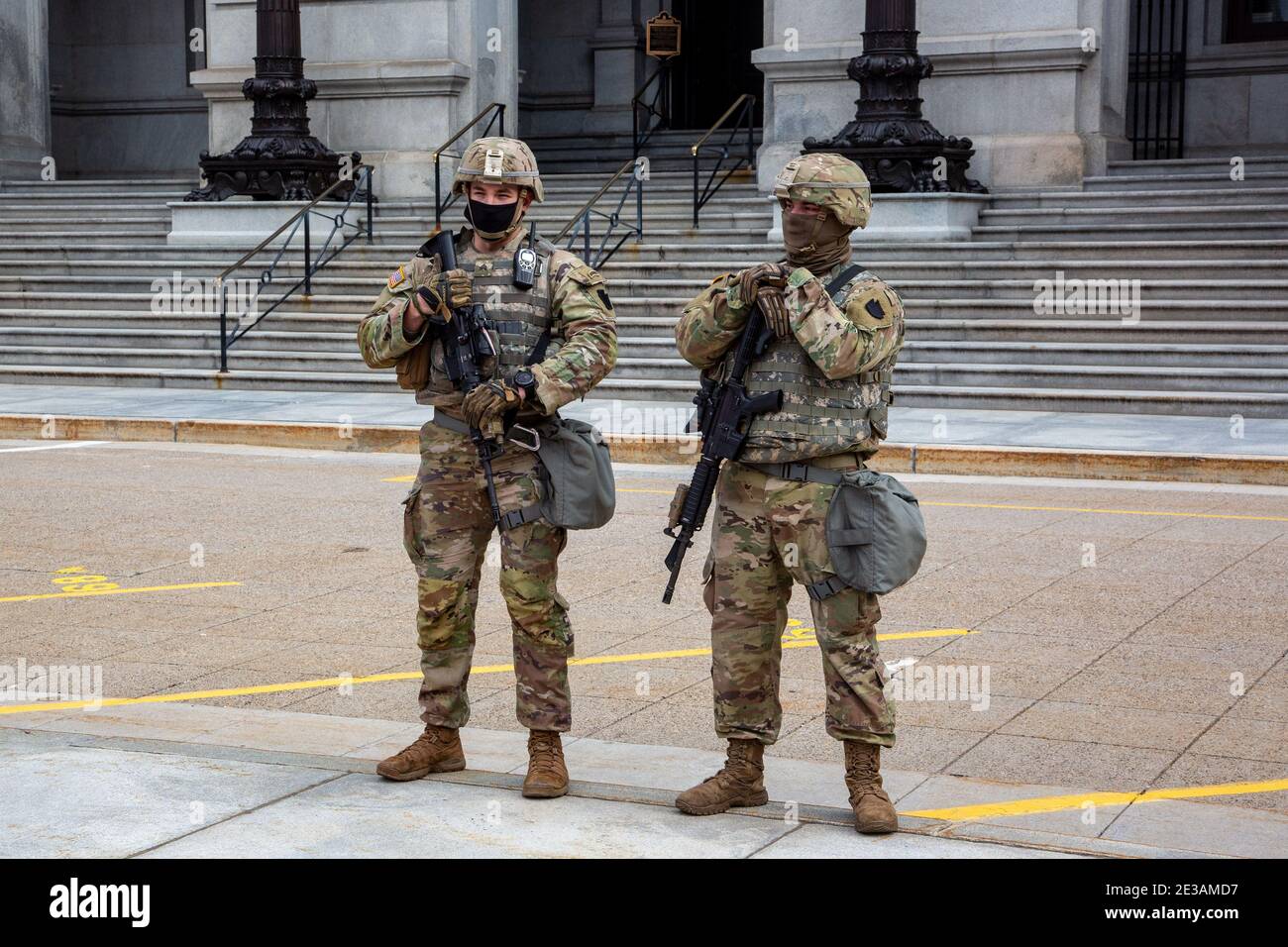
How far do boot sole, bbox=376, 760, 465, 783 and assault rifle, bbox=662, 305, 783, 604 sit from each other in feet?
2.97

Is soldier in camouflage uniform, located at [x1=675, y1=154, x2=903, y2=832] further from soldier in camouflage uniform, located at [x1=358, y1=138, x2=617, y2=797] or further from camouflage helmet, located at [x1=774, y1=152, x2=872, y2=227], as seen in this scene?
soldier in camouflage uniform, located at [x1=358, y1=138, x2=617, y2=797]

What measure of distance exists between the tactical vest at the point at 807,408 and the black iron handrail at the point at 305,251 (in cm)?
1411

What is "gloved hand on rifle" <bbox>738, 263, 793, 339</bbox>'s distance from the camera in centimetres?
518

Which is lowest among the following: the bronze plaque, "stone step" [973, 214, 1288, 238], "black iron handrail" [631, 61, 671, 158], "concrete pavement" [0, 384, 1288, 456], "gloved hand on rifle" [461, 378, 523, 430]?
"concrete pavement" [0, 384, 1288, 456]

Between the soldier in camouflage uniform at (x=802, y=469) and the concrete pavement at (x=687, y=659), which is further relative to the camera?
the concrete pavement at (x=687, y=659)

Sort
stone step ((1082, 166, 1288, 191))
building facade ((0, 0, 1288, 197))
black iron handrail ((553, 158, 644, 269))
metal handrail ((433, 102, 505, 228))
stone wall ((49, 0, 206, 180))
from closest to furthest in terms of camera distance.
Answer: black iron handrail ((553, 158, 644, 269))
stone step ((1082, 166, 1288, 191))
building facade ((0, 0, 1288, 197))
metal handrail ((433, 102, 505, 228))
stone wall ((49, 0, 206, 180))

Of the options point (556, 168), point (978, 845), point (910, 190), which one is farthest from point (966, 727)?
point (556, 168)

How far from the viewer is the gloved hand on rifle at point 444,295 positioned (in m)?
5.53

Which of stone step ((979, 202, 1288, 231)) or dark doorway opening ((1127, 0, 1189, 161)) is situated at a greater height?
dark doorway opening ((1127, 0, 1189, 161))

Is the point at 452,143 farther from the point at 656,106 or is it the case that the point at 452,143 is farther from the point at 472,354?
the point at 472,354

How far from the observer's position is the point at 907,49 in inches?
744

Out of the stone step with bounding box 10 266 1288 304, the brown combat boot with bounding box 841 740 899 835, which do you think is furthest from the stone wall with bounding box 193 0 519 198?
the brown combat boot with bounding box 841 740 899 835

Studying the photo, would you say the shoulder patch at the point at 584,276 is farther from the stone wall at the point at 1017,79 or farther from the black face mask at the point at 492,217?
the stone wall at the point at 1017,79

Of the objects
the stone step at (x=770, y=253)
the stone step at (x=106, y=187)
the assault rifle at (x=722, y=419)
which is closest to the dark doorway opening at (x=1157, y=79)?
the stone step at (x=770, y=253)
